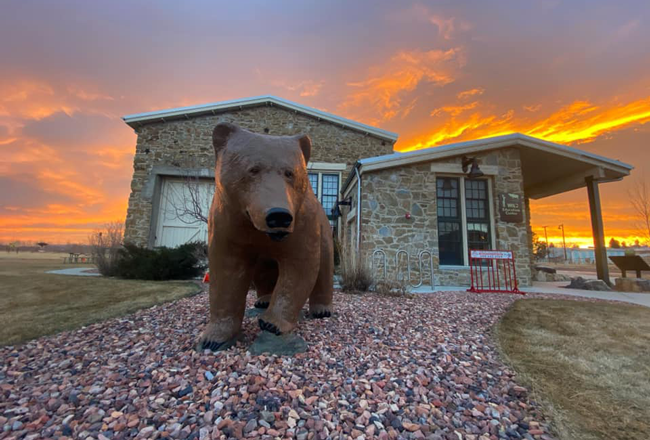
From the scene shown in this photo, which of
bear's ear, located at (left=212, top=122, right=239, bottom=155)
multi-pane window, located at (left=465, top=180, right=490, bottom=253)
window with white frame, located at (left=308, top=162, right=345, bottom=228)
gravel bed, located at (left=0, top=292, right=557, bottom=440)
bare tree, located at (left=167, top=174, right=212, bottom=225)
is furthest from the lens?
window with white frame, located at (left=308, top=162, right=345, bottom=228)

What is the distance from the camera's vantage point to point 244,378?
1.63 m

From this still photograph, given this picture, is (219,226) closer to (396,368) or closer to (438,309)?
(396,368)

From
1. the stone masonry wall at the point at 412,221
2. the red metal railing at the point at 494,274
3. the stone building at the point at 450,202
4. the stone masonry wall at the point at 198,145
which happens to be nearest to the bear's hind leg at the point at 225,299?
the stone building at the point at 450,202

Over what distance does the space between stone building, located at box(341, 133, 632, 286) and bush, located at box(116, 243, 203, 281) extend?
12.9 feet

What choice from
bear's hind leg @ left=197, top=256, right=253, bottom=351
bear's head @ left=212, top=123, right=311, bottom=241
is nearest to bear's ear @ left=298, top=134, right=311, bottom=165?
bear's head @ left=212, top=123, right=311, bottom=241

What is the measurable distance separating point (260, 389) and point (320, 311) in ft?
4.46

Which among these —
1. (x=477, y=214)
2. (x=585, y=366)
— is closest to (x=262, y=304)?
(x=585, y=366)

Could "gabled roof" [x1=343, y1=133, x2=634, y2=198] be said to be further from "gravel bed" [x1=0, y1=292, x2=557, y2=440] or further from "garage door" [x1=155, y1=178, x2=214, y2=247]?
"gravel bed" [x1=0, y1=292, x2=557, y2=440]

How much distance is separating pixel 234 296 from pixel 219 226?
53cm

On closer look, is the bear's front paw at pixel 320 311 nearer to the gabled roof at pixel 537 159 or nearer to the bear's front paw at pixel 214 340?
the bear's front paw at pixel 214 340

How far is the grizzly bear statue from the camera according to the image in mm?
1562

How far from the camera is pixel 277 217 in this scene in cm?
143

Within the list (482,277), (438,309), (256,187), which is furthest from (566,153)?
(256,187)

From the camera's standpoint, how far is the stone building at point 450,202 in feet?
23.6
